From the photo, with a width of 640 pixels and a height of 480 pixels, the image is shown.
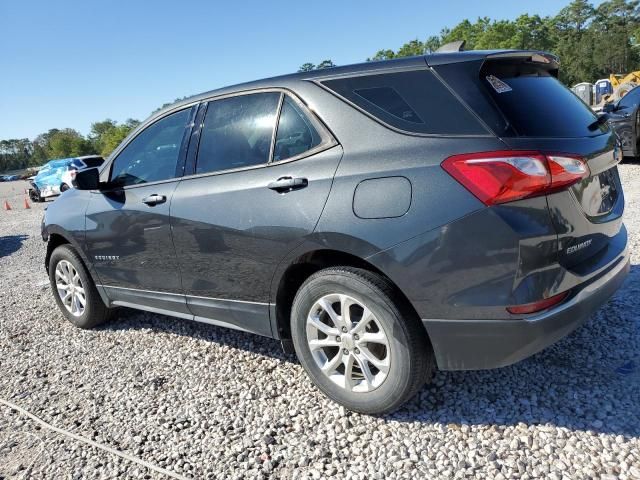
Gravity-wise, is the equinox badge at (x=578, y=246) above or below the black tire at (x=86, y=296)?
above

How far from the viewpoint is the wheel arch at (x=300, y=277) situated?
8.17ft

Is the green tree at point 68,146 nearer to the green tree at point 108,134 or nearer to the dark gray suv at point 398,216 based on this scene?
the green tree at point 108,134

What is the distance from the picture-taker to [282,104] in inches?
115

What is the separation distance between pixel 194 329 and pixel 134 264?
2.80 ft

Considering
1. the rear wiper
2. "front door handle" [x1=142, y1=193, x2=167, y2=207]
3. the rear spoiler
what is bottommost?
"front door handle" [x1=142, y1=193, x2=167, y2=207]

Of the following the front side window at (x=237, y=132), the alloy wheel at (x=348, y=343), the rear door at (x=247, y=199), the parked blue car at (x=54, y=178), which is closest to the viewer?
the alloy wheel at (x=348, y=343)

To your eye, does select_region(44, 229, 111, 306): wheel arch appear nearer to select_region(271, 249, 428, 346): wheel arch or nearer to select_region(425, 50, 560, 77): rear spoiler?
select_region(271, 249, 428, 346): wheel arch

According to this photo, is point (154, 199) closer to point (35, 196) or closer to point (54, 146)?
point (35, 196)

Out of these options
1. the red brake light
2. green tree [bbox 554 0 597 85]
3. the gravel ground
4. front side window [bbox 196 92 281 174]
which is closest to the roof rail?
front side window [bbox 196 92 281 174]

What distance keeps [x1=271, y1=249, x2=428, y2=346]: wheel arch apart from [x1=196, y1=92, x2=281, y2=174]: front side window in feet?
2.15

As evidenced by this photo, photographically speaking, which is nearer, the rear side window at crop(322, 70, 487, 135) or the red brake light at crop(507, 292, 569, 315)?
the red brake light at crop(507, 292, 569, 315)

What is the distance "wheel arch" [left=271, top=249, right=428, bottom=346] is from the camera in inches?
98.0

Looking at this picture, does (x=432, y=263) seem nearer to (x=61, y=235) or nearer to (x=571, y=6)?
(x=61, y=235)

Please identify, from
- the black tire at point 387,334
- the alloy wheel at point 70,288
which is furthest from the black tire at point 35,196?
the black tire at point 387,334
